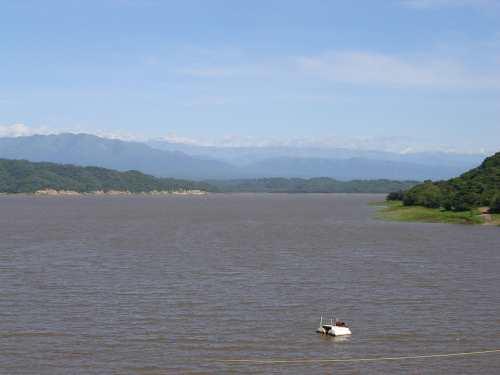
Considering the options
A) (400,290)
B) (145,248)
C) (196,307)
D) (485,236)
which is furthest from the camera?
(485,236)

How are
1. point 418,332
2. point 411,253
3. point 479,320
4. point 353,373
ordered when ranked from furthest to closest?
1. point 411,253
2. point 479,320
3. point 418,332
4. point 353,373

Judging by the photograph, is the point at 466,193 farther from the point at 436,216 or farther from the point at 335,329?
the point at 335,329

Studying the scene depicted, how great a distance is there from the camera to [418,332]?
4750 centimetres

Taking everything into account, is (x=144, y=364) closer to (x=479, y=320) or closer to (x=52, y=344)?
(x=52, y=344)

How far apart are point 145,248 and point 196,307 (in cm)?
4440

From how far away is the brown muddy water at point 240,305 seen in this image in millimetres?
41688

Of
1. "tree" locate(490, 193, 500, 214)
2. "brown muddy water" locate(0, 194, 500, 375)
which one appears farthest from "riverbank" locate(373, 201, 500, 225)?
"brown muddy water" locate(0, 194, 500, 375)

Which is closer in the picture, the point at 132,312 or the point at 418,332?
the point at 418,332

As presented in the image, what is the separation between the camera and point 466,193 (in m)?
159

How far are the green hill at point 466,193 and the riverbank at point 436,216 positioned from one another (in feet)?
7.01

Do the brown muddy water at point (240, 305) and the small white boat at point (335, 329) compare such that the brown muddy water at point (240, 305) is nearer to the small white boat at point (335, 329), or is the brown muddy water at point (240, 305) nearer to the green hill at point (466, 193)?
the small white boat at point (335, 329)

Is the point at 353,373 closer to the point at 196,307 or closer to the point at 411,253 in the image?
the point at 196,307

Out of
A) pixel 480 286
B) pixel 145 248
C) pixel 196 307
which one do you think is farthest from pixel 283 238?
pixel 196 307

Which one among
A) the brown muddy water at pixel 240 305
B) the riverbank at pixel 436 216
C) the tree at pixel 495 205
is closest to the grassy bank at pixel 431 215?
the riverbank at pixel 436 216
